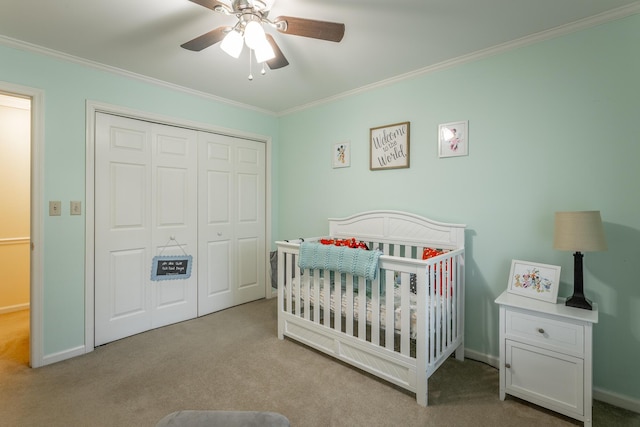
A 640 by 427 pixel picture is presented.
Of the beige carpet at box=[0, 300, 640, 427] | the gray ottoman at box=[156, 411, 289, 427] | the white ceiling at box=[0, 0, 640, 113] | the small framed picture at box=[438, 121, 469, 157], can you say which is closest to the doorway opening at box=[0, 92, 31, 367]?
the beige carpet at box=[0, 300, 640, 427]

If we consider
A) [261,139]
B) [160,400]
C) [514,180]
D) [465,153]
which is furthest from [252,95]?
[160,400]

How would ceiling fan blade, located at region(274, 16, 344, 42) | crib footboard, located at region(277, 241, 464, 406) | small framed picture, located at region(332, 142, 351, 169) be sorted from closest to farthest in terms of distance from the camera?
ceiling fan blade, located at region(274, 16, 344, 42), crib footboard, located at region(277, 241, 464, 406), small framed picture, located at region(332, 142, 351, 169)

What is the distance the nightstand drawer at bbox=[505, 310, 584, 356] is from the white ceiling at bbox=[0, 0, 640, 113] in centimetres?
174

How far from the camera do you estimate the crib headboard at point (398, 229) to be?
229 centimetres

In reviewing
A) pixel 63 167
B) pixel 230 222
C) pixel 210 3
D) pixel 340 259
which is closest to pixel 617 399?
pixel 340 259

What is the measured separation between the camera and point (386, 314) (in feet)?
6.39

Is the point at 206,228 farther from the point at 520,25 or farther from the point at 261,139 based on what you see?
the point at 520,25

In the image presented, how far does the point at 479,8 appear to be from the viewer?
1.71 meters

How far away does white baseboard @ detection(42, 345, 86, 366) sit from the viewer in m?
2.19

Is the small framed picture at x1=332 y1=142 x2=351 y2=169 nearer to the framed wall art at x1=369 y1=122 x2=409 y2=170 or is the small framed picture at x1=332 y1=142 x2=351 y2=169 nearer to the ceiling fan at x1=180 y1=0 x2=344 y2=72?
the framed wall art at x1=369 y1=122 x2=409 y2=170

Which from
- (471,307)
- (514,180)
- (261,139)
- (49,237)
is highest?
(261,139)

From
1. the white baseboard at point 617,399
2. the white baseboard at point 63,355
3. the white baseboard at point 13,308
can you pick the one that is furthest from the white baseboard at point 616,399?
the white baseboard at point 13,308

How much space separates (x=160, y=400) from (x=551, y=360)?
223 cm

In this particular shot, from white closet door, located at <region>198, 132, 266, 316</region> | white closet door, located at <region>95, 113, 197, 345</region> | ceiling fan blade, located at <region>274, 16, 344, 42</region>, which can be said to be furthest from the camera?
white closet door, located at <region>198, 132, 266, 316</region>
